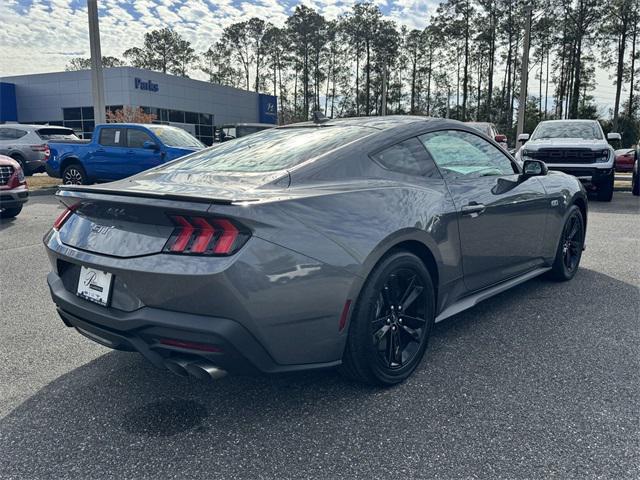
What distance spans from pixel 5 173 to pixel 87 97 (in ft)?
110

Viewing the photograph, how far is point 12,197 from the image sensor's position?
845 centimetres

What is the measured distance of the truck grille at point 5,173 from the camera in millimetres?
8281

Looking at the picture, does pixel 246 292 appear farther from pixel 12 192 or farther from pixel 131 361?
pixel 12 192

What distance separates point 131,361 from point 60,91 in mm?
41452

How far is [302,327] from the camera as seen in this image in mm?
2322

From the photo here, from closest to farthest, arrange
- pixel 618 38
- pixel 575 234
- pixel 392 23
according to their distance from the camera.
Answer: pixel 575 234
pixel 618 38
pixel 392 23

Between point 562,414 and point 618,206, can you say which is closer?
point 562,414

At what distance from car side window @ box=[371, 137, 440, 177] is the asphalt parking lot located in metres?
1.11

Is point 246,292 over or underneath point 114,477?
over

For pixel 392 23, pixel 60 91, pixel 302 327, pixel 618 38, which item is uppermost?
pixel 392 23

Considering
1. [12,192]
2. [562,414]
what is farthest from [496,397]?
[12,192]

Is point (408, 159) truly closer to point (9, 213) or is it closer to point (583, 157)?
point (9, 213)

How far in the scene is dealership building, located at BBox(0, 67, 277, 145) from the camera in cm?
3644

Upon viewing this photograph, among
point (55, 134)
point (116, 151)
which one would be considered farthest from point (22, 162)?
point (116, 151)
